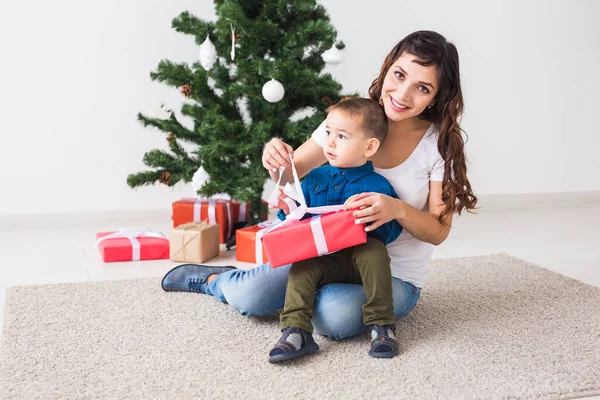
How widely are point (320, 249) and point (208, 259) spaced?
118cm

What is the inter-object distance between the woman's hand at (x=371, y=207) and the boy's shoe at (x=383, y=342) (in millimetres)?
261

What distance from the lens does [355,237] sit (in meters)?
1.74

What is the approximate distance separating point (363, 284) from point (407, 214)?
211 millimetres

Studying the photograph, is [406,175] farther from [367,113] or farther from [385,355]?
[385,355]

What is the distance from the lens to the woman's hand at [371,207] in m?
1.72

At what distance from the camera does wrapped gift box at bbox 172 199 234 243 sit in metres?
3.10

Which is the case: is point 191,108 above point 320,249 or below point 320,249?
above

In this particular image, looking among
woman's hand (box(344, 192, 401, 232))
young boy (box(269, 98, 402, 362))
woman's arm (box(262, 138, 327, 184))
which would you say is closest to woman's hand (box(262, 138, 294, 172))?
woman's arm (box(262, 138, 327, 184))

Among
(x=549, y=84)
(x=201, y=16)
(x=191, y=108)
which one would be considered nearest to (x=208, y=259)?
(x=191, y=108)

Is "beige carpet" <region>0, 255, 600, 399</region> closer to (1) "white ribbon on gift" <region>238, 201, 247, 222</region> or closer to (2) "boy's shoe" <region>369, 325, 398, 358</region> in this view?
(2) "boy's shoe" <region>369, 325, 398, 358</region>

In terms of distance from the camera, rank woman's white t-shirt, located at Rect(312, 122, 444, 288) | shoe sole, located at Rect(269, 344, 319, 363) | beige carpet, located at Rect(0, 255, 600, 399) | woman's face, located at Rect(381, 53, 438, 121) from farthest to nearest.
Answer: woman's white t-shirt, located at Rect(312, 122, 444, 288)
woman's face, located at Rect(381, 53, 438, 121)
shoe sole, located at Rect(269, 344, 319, 363)
beige carpet, located at Rect(0, 255, 600, 399)

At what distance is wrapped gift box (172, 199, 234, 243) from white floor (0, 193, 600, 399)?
16cm

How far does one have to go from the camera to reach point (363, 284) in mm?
1811

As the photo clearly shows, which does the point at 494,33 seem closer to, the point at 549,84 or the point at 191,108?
the point at 549,84
